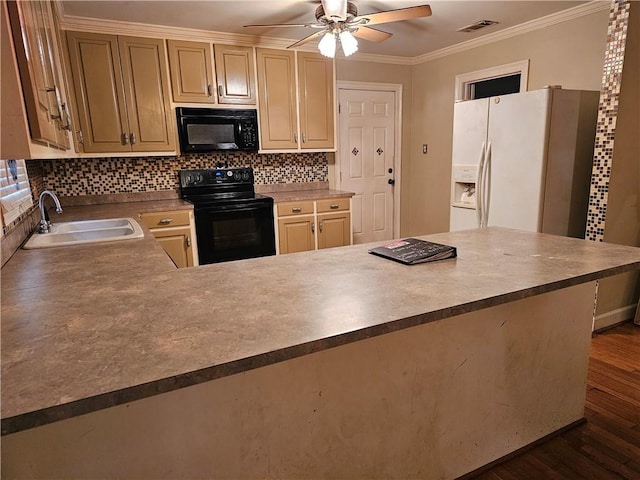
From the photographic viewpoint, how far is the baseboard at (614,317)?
2.90 m

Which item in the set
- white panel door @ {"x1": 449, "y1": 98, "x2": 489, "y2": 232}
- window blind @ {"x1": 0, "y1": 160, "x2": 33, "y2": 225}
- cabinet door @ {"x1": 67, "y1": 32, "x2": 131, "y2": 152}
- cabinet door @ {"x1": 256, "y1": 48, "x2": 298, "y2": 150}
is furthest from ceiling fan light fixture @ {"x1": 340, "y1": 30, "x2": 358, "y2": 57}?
window blind @ {"x1": 0, "y1": 160, "x2": 33, "y2": 225}

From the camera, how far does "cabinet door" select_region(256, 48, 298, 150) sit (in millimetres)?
A: 3686

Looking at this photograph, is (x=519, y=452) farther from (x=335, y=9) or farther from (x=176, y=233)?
(x=176, y=233)

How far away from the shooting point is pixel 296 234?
3.79 meters

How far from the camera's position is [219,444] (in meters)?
1.09

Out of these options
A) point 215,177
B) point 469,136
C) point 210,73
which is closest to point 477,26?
point 469,136

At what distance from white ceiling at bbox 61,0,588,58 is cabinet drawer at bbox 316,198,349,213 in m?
1.54

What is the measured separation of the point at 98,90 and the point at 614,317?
4.41 m

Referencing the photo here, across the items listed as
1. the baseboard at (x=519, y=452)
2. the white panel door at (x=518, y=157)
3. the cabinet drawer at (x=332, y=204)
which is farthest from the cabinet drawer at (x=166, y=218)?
the baseboard at (x=519, y=452)

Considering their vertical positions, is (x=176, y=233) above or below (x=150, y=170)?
below

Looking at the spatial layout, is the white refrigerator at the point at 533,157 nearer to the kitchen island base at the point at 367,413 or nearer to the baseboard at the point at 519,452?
the kitchen island base at the point at 367,413

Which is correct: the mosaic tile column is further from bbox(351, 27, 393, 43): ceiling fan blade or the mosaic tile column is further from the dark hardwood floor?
bbox(351, 27, 393, 43): ceiling fan blade

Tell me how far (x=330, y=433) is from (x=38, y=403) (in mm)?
863

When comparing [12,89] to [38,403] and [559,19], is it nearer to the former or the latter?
[38,403]
